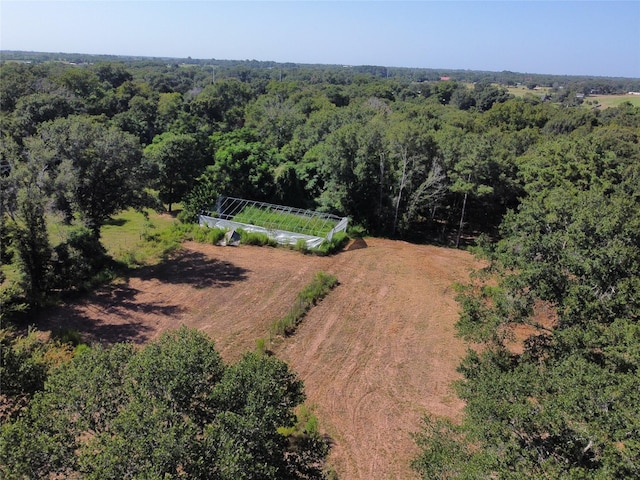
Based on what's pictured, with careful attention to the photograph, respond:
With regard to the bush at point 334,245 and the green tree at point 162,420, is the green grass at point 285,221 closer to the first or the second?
the bush at point 334,245

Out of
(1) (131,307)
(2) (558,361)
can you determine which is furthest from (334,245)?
(2) (558,361)

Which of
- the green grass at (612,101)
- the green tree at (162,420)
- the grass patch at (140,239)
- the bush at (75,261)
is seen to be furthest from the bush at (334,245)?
the green grass at (612,101)

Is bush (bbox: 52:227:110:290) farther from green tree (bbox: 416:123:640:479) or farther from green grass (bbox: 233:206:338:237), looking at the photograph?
green tree (bbox: 416:123:640:479)

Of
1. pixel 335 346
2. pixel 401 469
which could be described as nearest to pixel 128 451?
pixel 401 469

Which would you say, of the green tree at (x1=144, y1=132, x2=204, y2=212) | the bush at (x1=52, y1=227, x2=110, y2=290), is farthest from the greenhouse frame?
the bush at (x1=52, y1=227, x2=110, y2=290)

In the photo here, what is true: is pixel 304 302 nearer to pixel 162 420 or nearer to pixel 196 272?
pixel 196 272

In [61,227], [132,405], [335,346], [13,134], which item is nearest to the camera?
[132,405]

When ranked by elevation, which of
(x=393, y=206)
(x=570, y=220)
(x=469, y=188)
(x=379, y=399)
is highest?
(x=570, y=220)

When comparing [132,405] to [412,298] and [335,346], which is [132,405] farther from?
[412,298]
